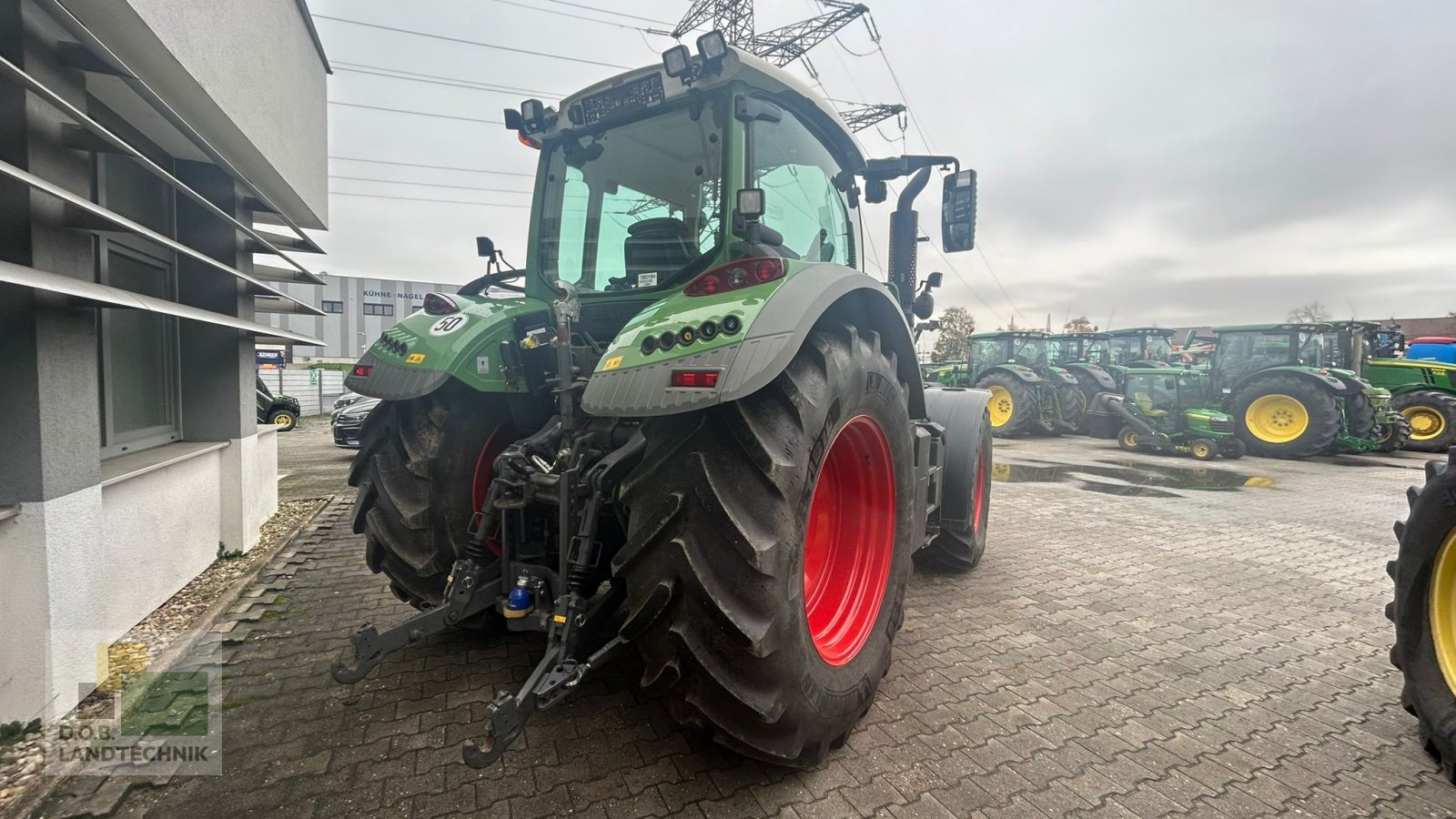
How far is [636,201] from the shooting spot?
9.30 ft

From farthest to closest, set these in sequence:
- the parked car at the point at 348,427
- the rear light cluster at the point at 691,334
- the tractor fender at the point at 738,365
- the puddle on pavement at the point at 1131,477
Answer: the parked car at the point at 348,427 < the puddle on pavement at the point at 1131,477 < the rear light cluster at the point at 691,334 < the tractor fender at the point at 738,365

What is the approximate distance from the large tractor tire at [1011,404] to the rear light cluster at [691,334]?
1304 cm

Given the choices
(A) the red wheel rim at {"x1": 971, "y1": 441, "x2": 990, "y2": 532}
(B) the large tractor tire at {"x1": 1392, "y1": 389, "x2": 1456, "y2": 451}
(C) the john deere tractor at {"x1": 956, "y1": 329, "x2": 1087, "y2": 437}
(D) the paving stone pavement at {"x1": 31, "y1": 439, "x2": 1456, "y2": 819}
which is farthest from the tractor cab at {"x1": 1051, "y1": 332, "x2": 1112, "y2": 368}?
(A) the red wheel rim at {"x1": 971, "y1": 441, "x2": 990, "y2": 532}

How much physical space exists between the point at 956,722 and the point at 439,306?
2827 millimetres

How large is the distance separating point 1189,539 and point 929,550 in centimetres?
270

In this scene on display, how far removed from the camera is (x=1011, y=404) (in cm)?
1357

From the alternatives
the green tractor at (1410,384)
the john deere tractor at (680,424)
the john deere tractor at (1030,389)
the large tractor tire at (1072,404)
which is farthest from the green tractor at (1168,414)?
the john deere tractor at (680,424)

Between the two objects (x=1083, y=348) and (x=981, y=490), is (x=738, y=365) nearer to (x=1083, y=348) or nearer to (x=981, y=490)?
(x=981, y=490)

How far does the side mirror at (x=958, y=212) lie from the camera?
349cm

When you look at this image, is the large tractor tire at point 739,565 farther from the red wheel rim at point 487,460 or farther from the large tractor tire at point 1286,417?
the large tractor tire at point 1286,417

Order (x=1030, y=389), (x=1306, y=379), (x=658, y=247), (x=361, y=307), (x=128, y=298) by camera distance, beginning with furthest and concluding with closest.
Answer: (x=361, y=307), (x=1030, y=389), (x=1306, y=379), (x=658, y=247), (x=128, y=298)

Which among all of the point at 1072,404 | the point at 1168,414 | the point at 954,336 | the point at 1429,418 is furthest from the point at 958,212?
the point at 954,336

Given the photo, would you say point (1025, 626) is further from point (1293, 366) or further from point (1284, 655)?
point (1293, 366)

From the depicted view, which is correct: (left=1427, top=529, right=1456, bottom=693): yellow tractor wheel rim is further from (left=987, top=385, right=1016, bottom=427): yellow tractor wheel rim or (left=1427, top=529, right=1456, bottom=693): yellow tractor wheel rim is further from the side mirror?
(left=987, top=385, right=1016, bottom=427): yellow tractor wheel rim
